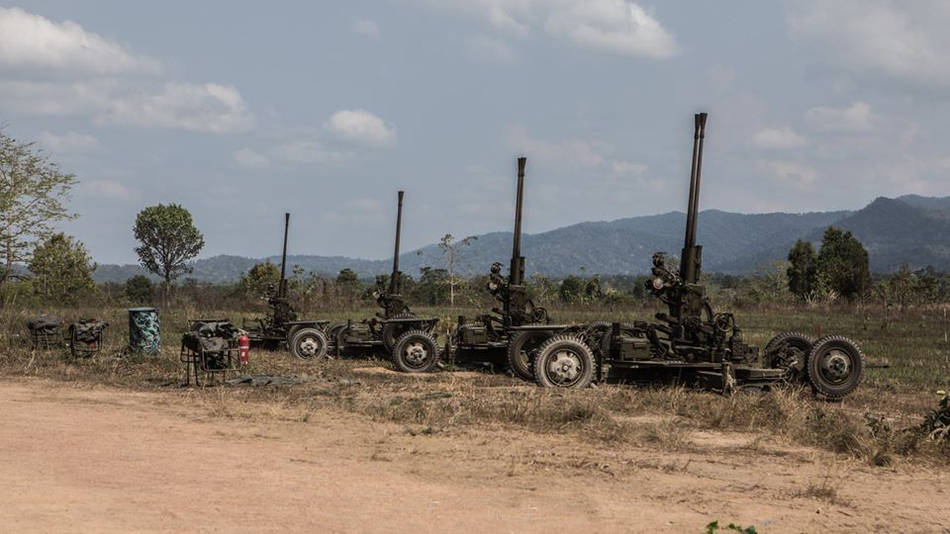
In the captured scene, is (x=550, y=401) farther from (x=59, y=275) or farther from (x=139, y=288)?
(x=139, y=288)

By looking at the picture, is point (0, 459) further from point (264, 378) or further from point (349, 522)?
point (264, 378)

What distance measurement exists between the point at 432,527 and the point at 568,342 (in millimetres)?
8235

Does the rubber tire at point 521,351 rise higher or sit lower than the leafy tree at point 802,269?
lower

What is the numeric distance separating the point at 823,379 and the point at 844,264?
192ft

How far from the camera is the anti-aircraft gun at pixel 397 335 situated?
17.9 metres

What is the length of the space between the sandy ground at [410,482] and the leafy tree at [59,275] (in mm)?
27994

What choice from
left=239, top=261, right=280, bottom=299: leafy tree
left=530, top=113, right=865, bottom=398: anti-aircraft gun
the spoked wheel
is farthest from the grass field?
left=239, top=261, right=280, bottom=299: leafy tree

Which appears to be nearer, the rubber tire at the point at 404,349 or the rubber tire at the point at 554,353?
the rubber tire at the point at 554,353

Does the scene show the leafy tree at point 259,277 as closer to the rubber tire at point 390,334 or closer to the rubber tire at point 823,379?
the rubber tire at point 390,334

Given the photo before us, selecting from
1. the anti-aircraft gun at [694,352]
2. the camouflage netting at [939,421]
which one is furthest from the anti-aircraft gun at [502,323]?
the camouflage netting at [939,421]

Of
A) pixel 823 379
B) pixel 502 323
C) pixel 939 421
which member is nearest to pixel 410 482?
pixel 939 421

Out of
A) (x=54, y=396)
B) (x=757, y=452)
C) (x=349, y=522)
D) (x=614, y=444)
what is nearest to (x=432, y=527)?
(x=349, y=522)

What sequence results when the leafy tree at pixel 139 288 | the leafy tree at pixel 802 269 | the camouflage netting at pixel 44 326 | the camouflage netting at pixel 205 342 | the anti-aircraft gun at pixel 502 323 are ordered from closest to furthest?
the camouflage netting at pixel 205 342, the anti-aircraft gun at pixel 502 323, the camouflage netting at pixel 44 326, the leafy tree at pixel 139 288, the leafy tree at pixel 802 269

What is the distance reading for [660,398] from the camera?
13.5 meters
